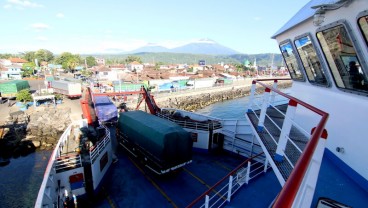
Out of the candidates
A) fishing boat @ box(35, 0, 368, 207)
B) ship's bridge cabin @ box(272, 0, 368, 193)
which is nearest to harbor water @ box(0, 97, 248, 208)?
fishing boat @ box(35, 0, 368, 207)

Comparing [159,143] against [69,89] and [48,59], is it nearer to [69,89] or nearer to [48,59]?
[69,89]

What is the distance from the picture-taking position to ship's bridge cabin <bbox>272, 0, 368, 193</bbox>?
4633 mm

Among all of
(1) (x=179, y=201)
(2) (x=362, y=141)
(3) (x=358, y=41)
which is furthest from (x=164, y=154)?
(3) (x=358, y=41)

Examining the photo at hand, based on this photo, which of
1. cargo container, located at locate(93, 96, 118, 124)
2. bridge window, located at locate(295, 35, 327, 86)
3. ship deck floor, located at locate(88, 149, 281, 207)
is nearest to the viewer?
bridge window, located at locate(295, 35, 327, 86)

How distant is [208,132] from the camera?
1658 centimetres

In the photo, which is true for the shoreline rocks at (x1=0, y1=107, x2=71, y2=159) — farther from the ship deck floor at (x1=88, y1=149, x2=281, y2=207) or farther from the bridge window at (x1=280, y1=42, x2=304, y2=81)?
the bridge window at (x1=280, y1=42, x2=304, y2=81)

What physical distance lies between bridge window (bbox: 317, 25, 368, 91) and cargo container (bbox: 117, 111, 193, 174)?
794 centimetres

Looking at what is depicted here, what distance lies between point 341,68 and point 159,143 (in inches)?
338

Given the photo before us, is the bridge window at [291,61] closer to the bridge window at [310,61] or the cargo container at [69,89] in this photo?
the bridge window at [310,61]

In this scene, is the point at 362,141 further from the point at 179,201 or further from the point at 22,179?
the point at 22,179

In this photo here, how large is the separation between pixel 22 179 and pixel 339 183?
73.6 feet

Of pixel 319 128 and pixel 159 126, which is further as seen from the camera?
pixel 159 126

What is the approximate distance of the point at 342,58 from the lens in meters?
5.38

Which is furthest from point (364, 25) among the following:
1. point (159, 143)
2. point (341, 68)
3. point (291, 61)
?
point (159, 143)
